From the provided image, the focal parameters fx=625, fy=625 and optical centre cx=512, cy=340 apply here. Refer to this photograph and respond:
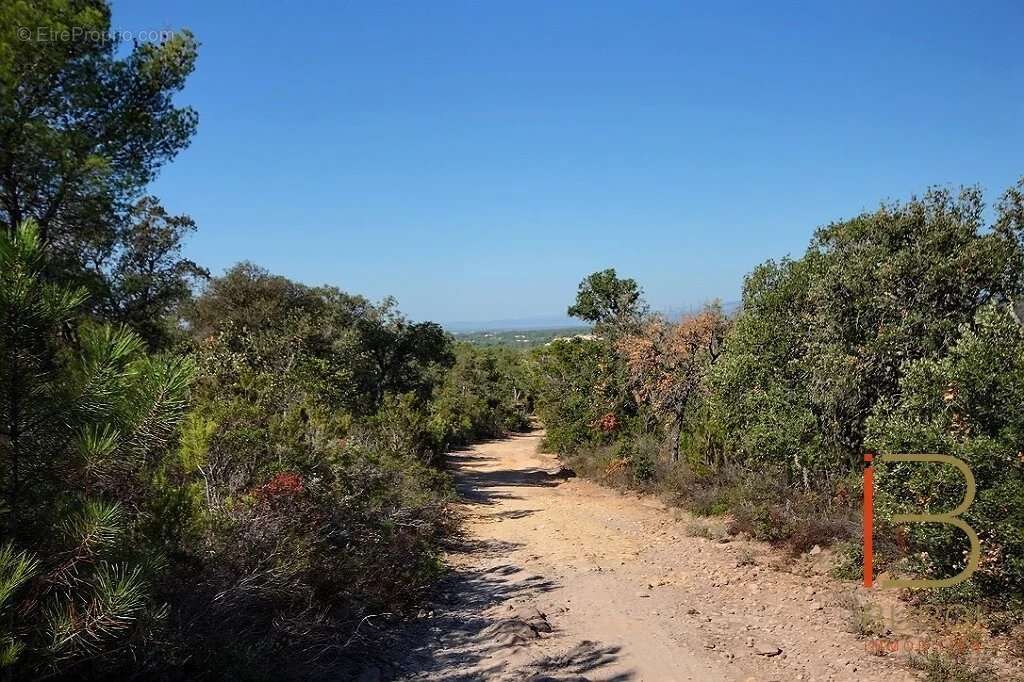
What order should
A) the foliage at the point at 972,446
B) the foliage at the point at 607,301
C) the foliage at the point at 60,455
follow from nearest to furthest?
the foliage at the point at 60,455 < the foliage at the point at 972,446 < the foliage at the point at 607,301

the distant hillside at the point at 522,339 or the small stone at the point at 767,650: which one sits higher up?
the distant hillside at the point at 522,339

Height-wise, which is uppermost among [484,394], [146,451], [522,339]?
[146,451]

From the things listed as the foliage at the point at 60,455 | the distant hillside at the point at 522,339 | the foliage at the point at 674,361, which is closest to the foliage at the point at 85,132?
the foliage at the point at 60,455

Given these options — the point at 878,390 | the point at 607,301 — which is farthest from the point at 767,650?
the point at 607,301

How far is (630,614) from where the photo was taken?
7.52 meters

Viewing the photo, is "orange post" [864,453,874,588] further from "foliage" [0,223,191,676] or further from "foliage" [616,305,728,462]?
"foliage" [0,223,191,676]

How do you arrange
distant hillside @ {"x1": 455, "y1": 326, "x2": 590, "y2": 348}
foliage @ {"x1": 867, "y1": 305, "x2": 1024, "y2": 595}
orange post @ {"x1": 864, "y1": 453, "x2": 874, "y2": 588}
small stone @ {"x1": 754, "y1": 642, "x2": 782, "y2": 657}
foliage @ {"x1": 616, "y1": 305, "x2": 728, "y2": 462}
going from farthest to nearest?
1. distant hillside @ {"x1": 455, "y1": 326, "x2": 590, "y2": 348}
2. foliage @ {"x1": 616, "y1": 305, "x2": 728, "y2": 462}
3. orange post @ {"x1": 864, "y1": 453, "x2": 874, "y2": 588}
4. small stone @ {"x1": 754, "y1": 642, "x2": 782, "y2": 657}
5. foliage @ {"x1": 867, "y1": 305, "x2": 1024, "y2": 595}

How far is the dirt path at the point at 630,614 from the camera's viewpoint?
6.04 meters

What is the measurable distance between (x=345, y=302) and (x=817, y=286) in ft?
48.8

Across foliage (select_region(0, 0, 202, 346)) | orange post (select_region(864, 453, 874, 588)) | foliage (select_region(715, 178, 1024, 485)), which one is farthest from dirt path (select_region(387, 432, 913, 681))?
foliage (select_region(0, 0, 202, 346))

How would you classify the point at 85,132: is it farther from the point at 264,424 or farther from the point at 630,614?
the point at 630,614

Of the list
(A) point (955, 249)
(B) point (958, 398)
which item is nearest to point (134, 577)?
(B) point (958, 398)

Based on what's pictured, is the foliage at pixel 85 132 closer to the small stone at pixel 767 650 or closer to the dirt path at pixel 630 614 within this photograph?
the dirt path at pixel 630 614

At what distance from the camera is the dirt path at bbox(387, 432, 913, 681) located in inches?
238
